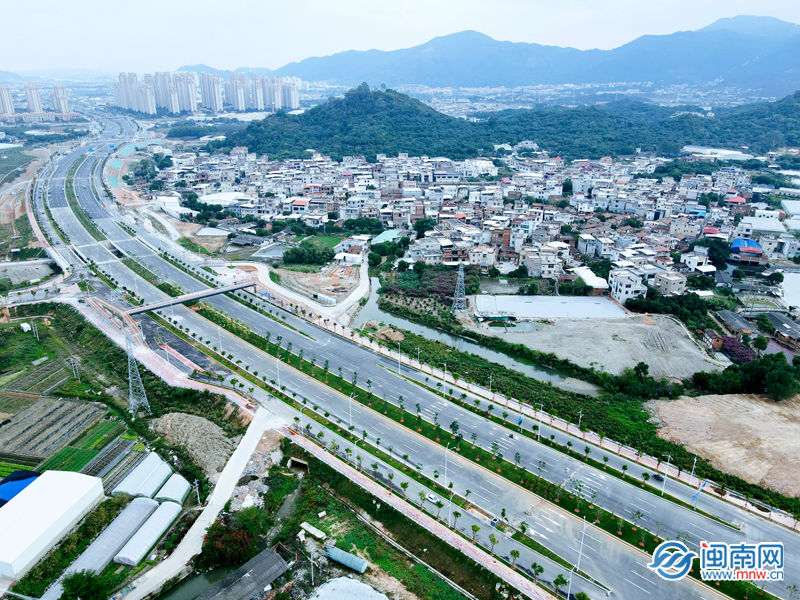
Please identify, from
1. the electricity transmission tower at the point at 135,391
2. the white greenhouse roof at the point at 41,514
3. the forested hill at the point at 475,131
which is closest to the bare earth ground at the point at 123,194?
the forested hill at the point at 475,131

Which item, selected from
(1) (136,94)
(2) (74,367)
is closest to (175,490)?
(2) (74,367)

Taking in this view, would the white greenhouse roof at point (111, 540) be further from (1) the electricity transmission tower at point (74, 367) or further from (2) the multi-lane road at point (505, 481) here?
(1) the electricity transmission tower at point (74, 367)

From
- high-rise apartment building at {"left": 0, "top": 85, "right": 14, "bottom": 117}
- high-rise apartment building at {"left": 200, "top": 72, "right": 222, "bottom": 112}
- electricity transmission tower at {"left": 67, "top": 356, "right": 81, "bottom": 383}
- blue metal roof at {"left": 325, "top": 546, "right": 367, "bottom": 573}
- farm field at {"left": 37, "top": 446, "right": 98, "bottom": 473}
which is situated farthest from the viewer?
high-rise apartment building at {"left": 200, "top": 72, "right": 222, "bottom": 112}

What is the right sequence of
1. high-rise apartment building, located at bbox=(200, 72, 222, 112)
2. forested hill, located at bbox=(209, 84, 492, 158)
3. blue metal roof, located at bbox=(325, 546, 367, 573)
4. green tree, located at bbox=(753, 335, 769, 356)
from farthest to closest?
high-rise apartment building, located at bbox=(200, 72, 222, 112)
forested hill, located at bbox=(209, 84, 492, 158)
green tree, located at bbox=(753, 335, 769, 356)
blue metal roof, located at bbox=(325, 546, 367, 573)

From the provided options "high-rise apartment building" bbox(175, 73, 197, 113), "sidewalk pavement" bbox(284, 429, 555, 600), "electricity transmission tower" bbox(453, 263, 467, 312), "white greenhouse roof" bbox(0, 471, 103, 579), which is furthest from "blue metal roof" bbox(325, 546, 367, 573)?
"high-rise apartment building" bbox(175, 73, 197, 113)

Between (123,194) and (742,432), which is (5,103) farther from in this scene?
(742,432)

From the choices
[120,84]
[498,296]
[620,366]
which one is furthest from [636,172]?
[120,84]

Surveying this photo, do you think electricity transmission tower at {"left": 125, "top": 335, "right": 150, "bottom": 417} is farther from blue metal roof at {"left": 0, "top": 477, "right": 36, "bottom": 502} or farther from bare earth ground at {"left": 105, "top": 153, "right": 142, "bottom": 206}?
bare earth ground at {"left": 105, "top": 153, "right": 142, "bottom": 206}
